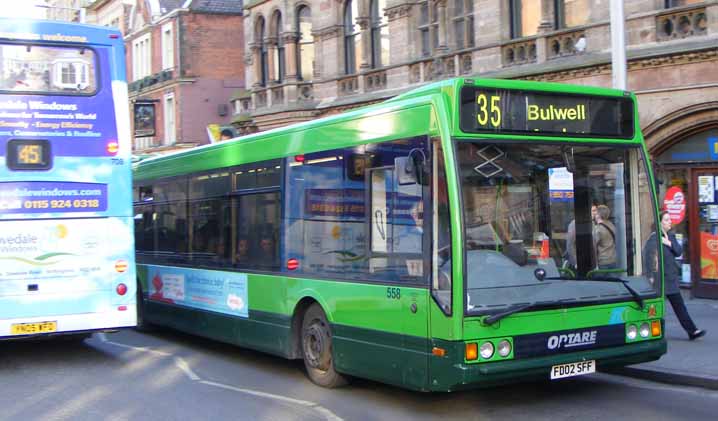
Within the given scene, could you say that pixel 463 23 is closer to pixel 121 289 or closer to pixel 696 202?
pixel 696 202

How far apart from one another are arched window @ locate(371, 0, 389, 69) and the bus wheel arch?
48.3 feet

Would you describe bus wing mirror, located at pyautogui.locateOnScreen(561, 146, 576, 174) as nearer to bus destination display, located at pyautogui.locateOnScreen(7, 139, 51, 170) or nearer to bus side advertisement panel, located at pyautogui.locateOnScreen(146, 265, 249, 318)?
bus side advertisement panel, located at pyautogui.locateOnScreen(146, 265, 249, 318)

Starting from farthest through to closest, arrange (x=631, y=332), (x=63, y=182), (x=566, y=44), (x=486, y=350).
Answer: (x=566, y=44) < (x=63, y=182) < (x=631, y=332) < (x=486, y=350)

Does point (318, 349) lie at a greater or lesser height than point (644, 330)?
lesser

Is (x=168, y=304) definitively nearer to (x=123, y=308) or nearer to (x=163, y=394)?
(x=123, y=308)

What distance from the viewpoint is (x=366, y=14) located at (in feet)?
80.6

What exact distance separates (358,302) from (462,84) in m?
2.51

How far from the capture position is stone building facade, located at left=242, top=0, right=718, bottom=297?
623 inches

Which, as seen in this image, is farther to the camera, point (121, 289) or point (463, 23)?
point (463, 23)

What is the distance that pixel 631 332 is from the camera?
8625 mm

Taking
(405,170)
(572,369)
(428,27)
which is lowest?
(572,369)

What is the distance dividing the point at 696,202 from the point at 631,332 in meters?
8.51

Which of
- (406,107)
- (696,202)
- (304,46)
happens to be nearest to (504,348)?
(406,107)

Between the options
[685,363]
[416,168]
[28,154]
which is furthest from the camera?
[28,154]
